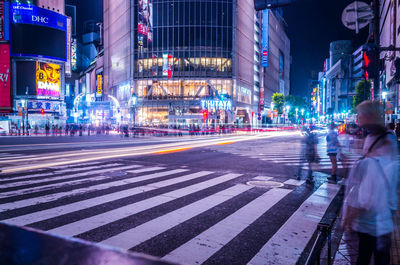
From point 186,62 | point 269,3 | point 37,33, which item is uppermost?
point 37,33

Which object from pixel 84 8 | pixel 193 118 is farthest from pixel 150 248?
pixel 84 8

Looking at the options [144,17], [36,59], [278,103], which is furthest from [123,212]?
[278,103]

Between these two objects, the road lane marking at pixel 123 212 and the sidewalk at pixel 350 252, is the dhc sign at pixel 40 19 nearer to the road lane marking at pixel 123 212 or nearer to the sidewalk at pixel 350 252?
the road lane marking at pixel 123 212

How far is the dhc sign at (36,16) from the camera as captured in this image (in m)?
67.5

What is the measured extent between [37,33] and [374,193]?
8309 centimetres

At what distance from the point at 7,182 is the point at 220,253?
761 cm

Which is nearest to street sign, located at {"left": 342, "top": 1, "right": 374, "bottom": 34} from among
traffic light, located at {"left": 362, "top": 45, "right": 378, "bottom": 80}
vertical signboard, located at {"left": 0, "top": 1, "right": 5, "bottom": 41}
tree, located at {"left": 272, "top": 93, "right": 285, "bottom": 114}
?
traffic light, located at {"left": 362, "top": 45, "right": 378, "bottom": 80}

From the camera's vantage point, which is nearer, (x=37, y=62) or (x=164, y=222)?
(x=164, y=222)

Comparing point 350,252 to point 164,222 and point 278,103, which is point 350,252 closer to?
point 164,222

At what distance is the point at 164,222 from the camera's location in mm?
5316

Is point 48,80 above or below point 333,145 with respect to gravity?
above

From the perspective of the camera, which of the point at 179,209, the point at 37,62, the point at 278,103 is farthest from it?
the point at 278,103

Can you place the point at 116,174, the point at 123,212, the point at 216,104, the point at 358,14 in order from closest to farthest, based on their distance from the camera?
1. the point at 123,212
2. the point at 358,14
3. the point at 116,174
4. the point at 216,104

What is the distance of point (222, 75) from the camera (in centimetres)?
6575
